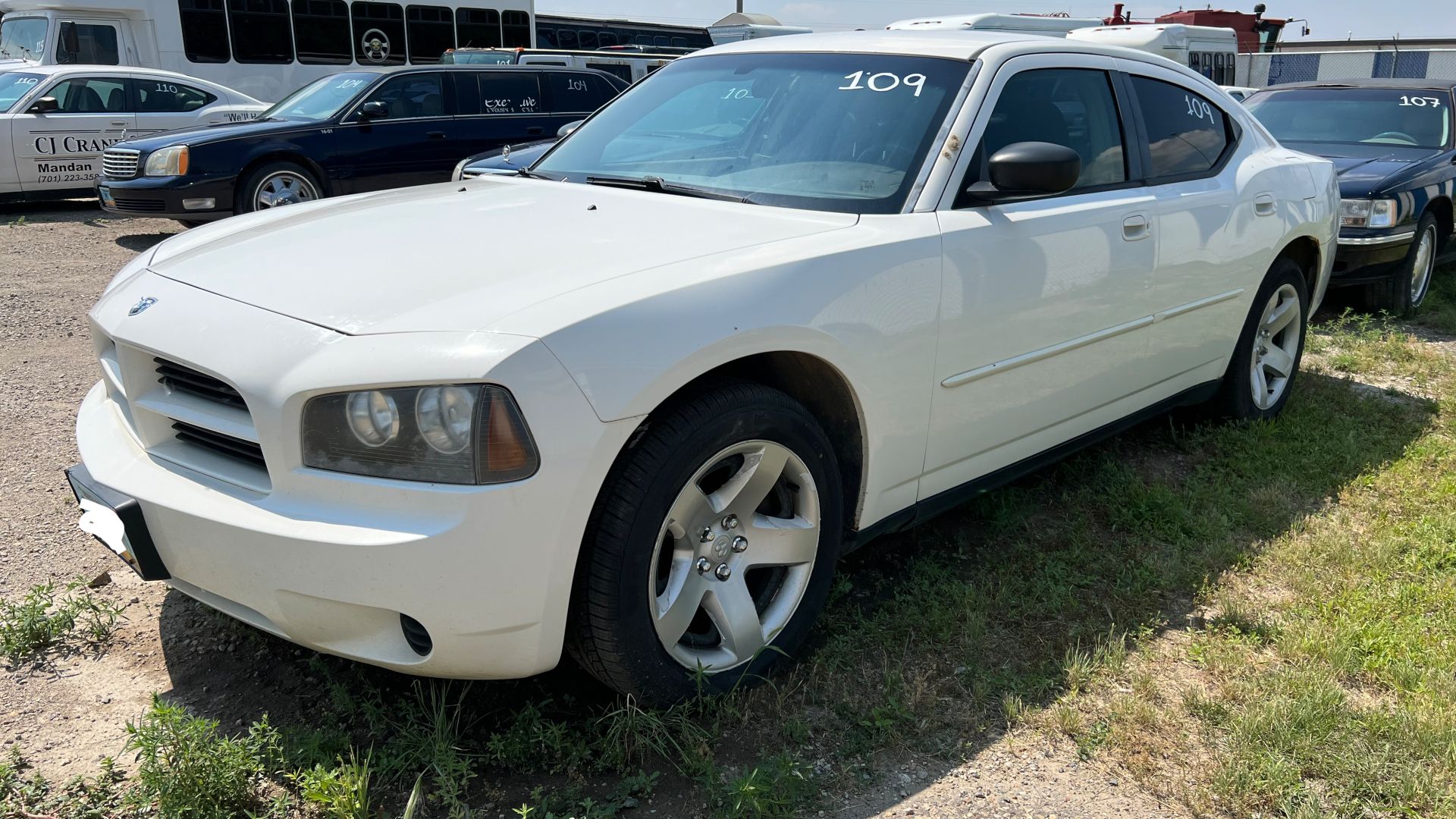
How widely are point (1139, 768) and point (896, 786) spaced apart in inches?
22.7

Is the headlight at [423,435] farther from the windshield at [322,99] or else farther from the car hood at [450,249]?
the windshield at [322,99]

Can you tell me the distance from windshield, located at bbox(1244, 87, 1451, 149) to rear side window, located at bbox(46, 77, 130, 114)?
1102 cm

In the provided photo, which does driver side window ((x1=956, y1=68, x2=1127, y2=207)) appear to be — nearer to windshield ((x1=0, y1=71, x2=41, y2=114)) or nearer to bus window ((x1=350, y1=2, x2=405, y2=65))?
windshield ((x1=0, y1=71, x2=41, y2=114))

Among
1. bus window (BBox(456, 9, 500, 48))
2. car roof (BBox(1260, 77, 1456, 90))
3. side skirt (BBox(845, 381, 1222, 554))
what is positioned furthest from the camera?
bus window (BBox(456, 9, 500, 48))

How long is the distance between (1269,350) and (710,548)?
3326 millimetres

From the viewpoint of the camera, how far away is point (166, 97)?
11.9 m

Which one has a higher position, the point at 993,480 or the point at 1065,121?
the point at 1065,121

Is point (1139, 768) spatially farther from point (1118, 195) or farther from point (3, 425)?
point (3, 425)

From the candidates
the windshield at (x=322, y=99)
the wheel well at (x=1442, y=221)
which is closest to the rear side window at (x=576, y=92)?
the windshield at (x=322, y=99)

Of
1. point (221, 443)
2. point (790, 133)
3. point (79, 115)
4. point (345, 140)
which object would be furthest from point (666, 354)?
point (79, 115)

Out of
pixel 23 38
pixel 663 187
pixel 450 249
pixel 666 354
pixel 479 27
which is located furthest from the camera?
pixel 479 27

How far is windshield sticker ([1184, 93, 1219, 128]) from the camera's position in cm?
426

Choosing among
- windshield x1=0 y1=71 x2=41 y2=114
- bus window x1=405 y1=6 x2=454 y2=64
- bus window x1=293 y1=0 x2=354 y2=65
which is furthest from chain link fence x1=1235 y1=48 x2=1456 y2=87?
windshield x1=0 y1=71 x2=41 y2=114

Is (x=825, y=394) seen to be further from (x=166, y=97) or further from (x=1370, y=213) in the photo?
(x=166, y=97)
